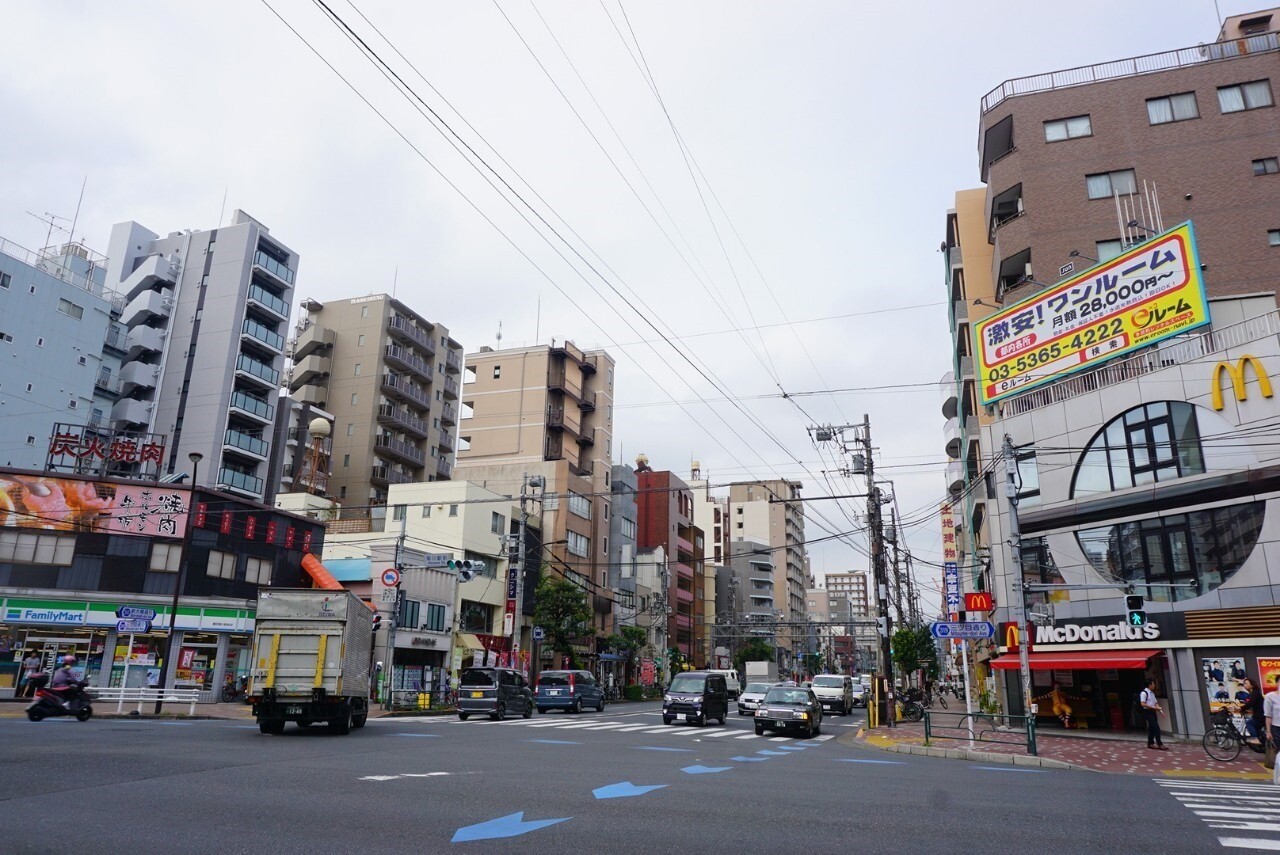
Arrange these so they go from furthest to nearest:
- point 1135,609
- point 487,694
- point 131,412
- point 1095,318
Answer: point 131,412 → point 1095,318 → point 487,694 → point 1135,609

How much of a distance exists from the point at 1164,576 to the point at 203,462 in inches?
2114

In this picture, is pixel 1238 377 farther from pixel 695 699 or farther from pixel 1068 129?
pixel 695 699

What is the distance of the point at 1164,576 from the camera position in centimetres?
2594

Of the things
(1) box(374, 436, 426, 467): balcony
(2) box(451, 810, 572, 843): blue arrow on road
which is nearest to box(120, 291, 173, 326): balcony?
(1) box(374, 436, 426, 467): balcony

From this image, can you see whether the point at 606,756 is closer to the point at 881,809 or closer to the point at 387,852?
the point at 881,809

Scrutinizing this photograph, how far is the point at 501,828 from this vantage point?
746cm

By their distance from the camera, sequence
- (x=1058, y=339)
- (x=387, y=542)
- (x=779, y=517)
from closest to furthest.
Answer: (x=1058, y=339)
(x=387, y=542)
(x=779, y=517)

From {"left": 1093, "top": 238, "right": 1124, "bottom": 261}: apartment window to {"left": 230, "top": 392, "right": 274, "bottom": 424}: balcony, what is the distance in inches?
2021

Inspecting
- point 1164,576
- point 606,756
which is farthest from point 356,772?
point 1164,576

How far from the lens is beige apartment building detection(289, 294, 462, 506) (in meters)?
65.0

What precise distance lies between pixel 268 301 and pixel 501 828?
58481 millimetres

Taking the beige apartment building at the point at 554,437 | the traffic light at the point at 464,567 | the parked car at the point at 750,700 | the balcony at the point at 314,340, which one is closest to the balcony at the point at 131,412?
the balcony at the point at 314,340

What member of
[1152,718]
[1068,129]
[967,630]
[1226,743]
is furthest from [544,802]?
[1068,129]

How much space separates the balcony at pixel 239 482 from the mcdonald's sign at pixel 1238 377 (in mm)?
51712
